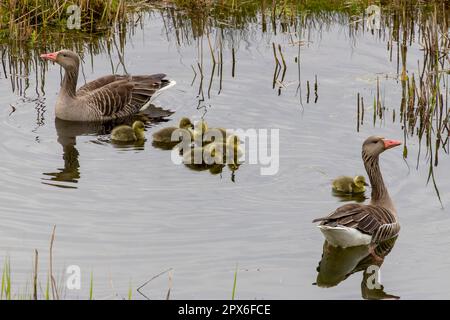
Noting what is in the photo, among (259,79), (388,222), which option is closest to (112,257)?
(388,222)

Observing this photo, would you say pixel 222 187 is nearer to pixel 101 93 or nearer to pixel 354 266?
pixel 354 266

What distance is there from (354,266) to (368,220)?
584 millimetres

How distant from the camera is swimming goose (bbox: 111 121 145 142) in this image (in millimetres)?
15238

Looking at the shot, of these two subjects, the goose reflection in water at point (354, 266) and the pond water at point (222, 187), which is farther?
the pond water at point (222, 187)

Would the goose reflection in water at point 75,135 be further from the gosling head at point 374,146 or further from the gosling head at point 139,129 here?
the gosling head at point 374,146

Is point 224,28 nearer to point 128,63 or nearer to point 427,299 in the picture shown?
point 128,63

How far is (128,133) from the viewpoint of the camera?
15.2 m

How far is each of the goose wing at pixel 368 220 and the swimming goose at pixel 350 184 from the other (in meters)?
1.13

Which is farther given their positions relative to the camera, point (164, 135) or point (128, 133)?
point (128, 133)

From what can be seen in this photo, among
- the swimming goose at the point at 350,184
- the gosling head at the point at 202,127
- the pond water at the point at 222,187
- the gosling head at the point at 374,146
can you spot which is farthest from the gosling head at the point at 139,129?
the gosling head at the point at 374,146

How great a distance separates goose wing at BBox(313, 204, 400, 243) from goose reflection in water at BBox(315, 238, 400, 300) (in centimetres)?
18

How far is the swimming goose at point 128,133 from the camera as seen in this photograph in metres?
15.2

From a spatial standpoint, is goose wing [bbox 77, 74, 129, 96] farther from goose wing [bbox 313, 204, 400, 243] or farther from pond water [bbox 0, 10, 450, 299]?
goose wing [bbox 313, 204, 400, 243]

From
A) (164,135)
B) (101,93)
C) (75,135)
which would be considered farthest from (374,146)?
(101,93)
